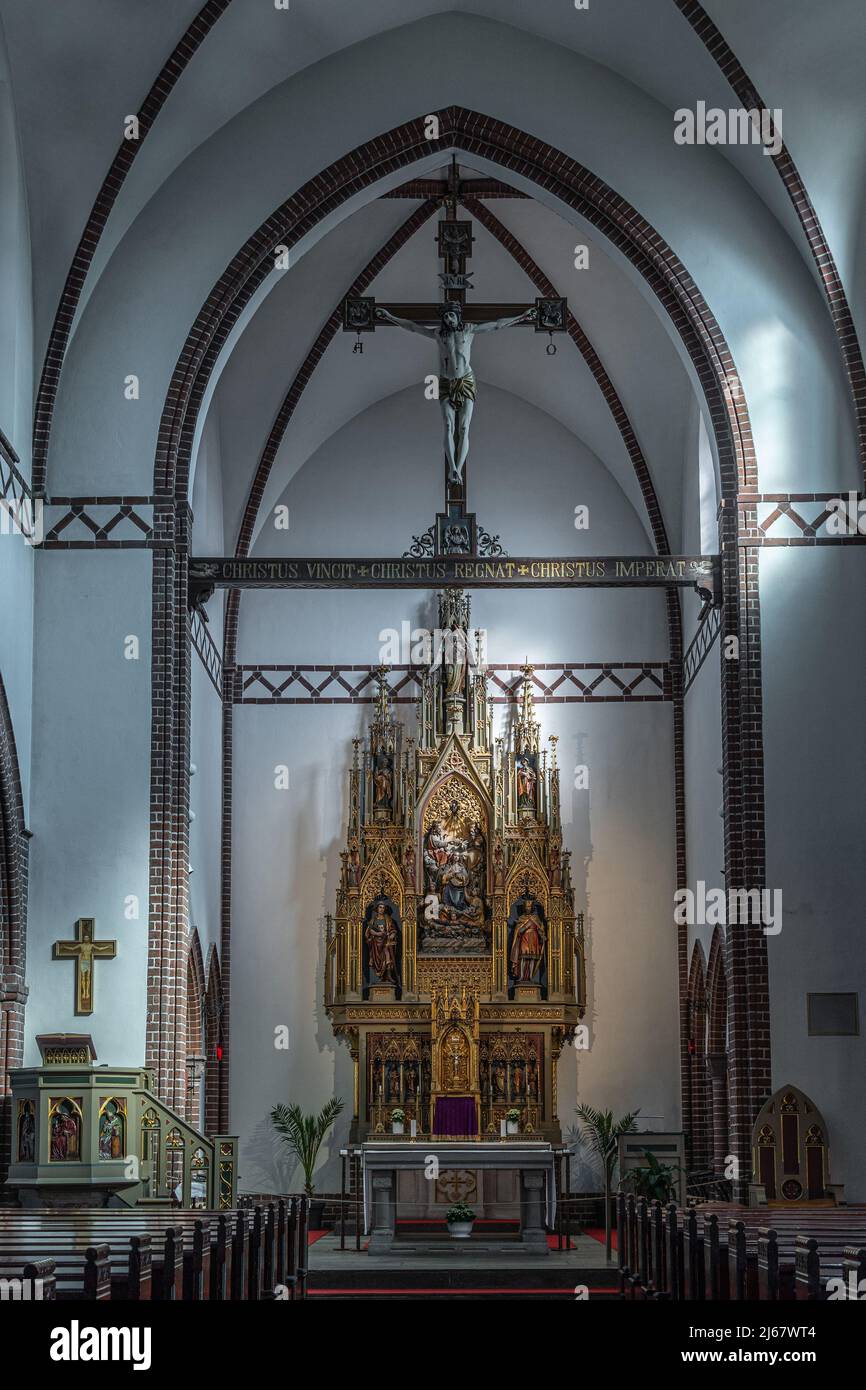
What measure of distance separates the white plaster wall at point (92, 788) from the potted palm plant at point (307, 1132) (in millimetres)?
5841

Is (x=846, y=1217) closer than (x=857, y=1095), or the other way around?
(x=846, y=1217)

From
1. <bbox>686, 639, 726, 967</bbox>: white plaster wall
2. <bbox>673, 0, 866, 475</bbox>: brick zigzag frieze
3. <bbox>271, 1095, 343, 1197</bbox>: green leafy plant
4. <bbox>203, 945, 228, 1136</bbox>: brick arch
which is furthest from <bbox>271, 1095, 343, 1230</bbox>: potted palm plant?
<bbox>673, 0, 866, 475</bbox>: brick zigzag frieze

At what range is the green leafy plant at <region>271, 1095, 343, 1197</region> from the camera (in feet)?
68.0

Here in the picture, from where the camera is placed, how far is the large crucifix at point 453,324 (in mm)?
17328

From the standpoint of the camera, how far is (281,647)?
22625 millimetres

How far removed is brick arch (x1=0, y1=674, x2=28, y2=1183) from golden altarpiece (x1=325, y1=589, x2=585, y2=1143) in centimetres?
593

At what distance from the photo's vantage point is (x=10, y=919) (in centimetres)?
1531

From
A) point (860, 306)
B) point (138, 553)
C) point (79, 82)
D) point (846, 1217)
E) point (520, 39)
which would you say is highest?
point (520, 39)

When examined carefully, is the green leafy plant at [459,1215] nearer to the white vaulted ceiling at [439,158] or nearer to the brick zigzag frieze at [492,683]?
the brick zigzag frieze at [492,683]

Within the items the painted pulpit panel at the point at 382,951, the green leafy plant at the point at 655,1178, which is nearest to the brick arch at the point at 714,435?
the green leafy plant at the point at 655,1178

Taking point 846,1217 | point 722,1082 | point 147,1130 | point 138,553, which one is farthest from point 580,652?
point 846,1217

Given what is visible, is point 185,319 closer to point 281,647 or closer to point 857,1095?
point 281,647

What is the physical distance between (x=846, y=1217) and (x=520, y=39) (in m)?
11.9

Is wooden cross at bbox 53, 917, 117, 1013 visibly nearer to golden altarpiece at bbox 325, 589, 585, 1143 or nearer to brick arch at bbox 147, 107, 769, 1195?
brick arch at bbox 147, 107, 769, 1195
